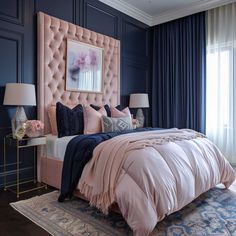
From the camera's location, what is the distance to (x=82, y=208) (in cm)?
243

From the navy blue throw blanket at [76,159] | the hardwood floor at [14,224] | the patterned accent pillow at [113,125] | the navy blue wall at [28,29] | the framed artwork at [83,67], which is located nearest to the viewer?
the hardwood floor at [14,224]

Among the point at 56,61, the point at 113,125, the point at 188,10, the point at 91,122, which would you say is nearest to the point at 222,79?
the point at 188,10

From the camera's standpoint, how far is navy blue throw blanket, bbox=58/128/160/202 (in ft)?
7.77

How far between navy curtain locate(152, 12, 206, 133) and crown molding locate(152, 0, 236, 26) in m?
0.13

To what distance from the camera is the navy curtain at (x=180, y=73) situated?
482cm

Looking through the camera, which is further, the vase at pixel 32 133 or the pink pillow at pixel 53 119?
the pink pillow at pixel 53 119

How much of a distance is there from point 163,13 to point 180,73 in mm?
1389

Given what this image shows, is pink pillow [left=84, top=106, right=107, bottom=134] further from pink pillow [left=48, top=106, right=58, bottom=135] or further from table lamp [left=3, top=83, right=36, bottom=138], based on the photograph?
table lamp [left=3, top=83, right=36, bottom=138]

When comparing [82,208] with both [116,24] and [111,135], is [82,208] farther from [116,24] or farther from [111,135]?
[116,24]

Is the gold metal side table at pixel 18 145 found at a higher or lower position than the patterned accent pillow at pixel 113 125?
lower

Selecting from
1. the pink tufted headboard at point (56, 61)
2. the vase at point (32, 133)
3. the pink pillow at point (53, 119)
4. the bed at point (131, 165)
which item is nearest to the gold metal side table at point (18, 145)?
the vase at point (32, 133)

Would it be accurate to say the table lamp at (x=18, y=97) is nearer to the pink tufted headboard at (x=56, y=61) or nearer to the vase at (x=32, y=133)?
the vase at (x=32, y=133)

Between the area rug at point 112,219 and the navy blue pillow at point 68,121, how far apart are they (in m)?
0.87

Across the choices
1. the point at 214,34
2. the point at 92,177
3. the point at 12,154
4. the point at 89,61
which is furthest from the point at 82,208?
the point at 214,34
